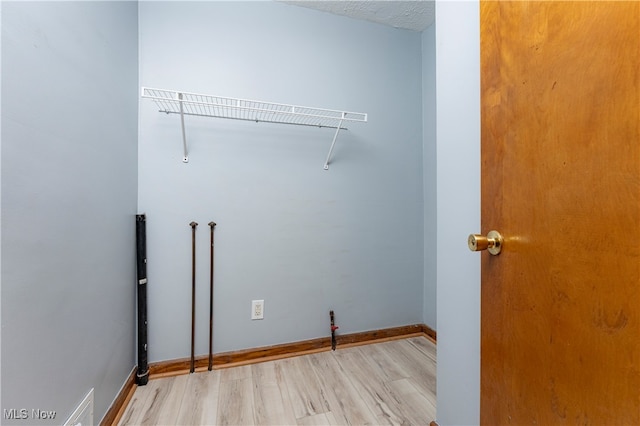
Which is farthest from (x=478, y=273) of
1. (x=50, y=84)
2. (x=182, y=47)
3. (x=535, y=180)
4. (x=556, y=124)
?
(x=182, y=47)

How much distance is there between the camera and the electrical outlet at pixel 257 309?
65.2 inches

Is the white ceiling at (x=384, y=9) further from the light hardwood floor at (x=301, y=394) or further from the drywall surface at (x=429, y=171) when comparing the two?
the light hardwood floor at (x=301, y=394)

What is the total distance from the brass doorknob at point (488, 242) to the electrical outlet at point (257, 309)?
1.38 meters

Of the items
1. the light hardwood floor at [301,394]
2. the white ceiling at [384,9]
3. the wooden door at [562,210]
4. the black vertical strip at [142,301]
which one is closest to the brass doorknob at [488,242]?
the wooden door at [562,210]

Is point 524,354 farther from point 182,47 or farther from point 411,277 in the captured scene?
point 182,47

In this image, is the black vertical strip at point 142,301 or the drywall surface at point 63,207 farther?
the black vertical strip at point 142,301

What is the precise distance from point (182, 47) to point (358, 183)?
143 centimetres

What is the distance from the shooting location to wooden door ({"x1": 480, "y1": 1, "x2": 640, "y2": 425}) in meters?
0.41

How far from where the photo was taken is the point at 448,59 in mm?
1000

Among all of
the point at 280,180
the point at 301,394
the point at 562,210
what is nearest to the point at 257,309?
the point at 301,394

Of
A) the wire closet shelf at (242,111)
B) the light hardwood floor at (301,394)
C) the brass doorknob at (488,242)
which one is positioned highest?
the wire closet shelf at (242,111)

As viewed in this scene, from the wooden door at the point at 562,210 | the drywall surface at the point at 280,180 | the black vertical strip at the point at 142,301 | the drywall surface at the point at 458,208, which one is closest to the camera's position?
the wooden door at the point at 562,210

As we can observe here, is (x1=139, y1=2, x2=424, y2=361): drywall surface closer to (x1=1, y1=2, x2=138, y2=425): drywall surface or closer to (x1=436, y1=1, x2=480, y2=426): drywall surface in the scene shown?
(x1=1, y1=2, x2=138, y2=425): drywall surface

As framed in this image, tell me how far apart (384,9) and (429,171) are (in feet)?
3.95
